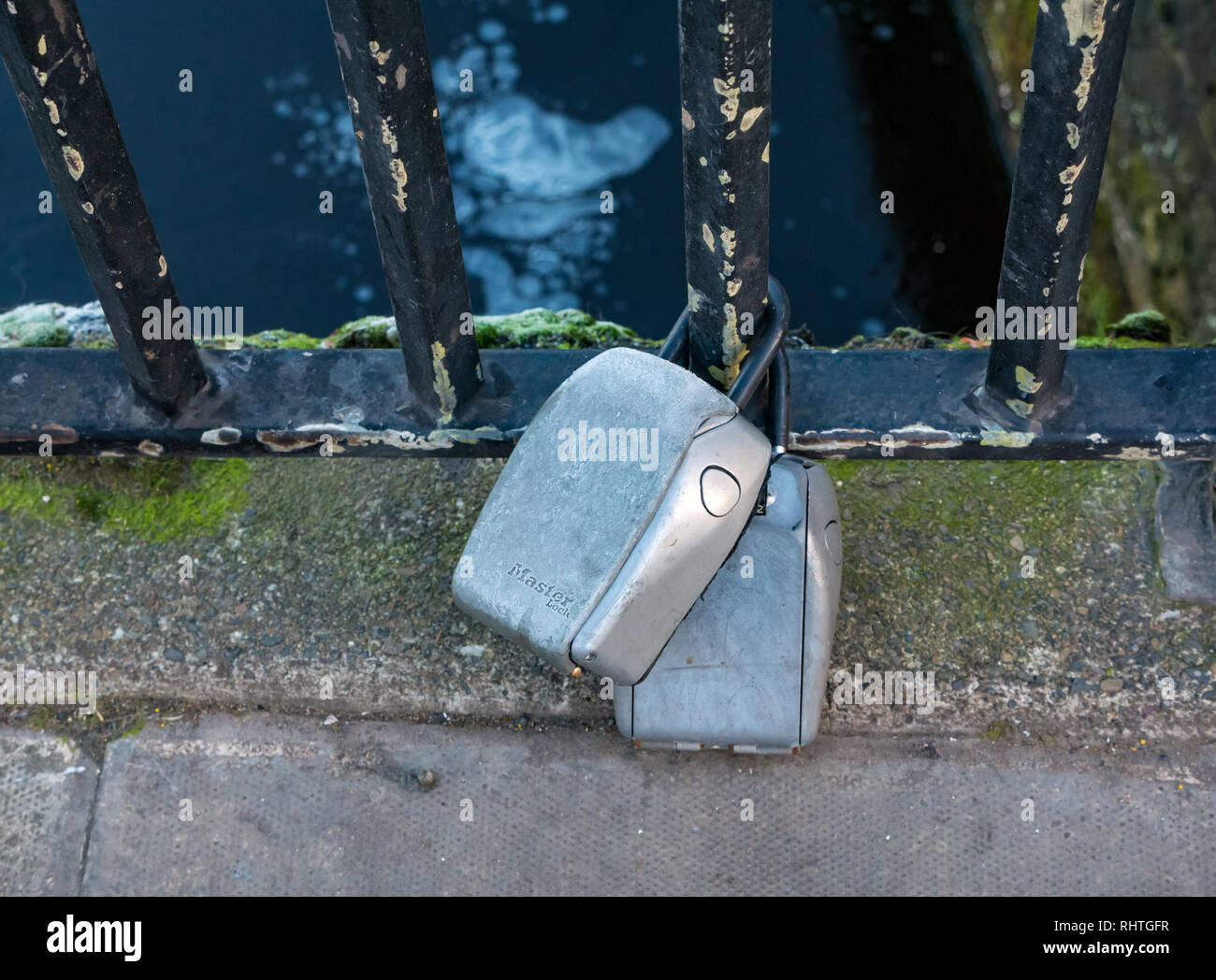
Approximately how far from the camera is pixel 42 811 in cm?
184

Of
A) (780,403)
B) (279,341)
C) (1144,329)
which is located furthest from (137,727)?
(1144,329)

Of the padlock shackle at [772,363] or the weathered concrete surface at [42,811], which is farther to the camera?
the weathered concrete surface at [42,811]

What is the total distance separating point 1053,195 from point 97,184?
1067 mm

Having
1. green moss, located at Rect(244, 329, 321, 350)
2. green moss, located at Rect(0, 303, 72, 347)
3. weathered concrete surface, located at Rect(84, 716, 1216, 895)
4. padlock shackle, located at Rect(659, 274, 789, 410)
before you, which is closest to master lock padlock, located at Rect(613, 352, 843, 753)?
weathered concrete surface, located at Rect(84, 716, 1216, 895)

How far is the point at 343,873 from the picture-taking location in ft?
5.79

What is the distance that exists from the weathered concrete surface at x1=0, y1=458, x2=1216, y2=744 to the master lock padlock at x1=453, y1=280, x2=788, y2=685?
25.1 inches

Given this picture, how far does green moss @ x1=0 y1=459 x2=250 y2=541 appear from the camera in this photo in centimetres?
204

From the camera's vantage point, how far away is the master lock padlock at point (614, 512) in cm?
124

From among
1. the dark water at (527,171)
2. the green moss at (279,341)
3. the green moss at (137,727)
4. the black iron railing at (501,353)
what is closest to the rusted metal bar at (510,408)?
the black iron railing at (501,353)

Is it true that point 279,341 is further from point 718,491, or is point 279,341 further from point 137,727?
Answer: point 718,491

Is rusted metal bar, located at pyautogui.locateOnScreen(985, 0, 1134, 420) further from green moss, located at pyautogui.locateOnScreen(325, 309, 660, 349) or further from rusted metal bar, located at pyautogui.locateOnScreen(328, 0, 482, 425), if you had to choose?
green moss, located at pyautogui.locateOnScreen(325, 309, 660, 349)

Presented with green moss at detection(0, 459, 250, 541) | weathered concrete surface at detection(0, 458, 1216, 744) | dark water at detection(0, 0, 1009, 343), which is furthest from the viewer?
dark water at detection(0, 0, 1009, 343)

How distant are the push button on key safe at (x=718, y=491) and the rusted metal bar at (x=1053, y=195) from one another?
0.42m

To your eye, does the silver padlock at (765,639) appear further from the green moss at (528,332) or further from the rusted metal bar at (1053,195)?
the green moss at (528,332)
